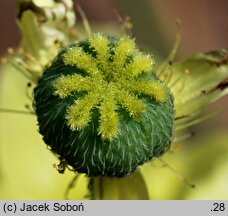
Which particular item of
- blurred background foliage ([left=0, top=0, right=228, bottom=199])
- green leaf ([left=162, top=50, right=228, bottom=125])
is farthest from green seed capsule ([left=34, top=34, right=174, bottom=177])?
blurred background foliage ([left=0, top=0, right=228, bottom=199])

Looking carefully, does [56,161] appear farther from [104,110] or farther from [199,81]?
[104,110]

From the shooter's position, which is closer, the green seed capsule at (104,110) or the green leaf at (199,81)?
the green seed capsule at (104,110)

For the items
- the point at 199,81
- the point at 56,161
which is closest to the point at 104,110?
the point at 199,81

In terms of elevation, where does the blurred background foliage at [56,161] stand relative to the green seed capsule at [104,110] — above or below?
below

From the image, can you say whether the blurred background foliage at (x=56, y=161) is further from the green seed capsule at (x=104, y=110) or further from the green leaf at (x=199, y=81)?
the green seed capsule at (x=104, y=110)

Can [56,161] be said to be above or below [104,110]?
below

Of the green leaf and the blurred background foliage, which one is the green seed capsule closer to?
the green leaf

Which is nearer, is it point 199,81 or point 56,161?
point 199,81

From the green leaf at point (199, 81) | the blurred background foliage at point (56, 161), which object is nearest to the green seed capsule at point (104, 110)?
the green leaf at point (199, 81)

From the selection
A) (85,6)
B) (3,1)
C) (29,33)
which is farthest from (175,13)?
(29,33)
